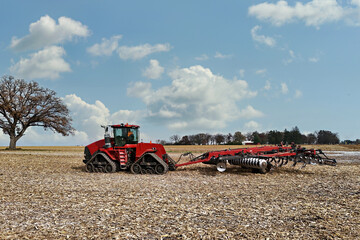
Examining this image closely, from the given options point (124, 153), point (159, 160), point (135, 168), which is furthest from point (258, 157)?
point (124, 153)

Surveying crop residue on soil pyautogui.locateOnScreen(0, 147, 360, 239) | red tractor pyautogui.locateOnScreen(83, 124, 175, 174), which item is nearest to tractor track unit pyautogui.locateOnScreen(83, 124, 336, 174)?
red tractor pyautogui.locateOnScreen(83, 124, 175, 174)

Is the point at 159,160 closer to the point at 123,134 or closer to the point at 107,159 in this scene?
the point at 123,134

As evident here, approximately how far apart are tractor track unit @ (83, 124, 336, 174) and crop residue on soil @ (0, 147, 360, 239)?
232 centimetres

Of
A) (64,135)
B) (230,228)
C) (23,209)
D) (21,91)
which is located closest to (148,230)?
(230,228)

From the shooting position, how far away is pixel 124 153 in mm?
16031

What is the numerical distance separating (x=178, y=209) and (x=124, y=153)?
347 inches

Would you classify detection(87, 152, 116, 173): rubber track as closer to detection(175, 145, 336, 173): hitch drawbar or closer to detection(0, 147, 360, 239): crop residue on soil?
detection(0, 147, 360, 239): crop residue on soil

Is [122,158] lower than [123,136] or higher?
lower

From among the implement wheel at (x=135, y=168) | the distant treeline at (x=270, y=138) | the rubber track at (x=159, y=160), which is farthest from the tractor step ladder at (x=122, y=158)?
the distant treeline at (x=270, y=138)

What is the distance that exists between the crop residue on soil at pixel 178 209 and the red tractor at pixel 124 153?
264cm

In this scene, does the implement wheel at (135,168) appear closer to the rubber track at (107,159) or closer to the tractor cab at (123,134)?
the rubber track at (107,159)

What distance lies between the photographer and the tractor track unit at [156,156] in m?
15.1

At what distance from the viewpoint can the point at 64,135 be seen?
157ft

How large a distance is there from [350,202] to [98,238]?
25.6 feet
